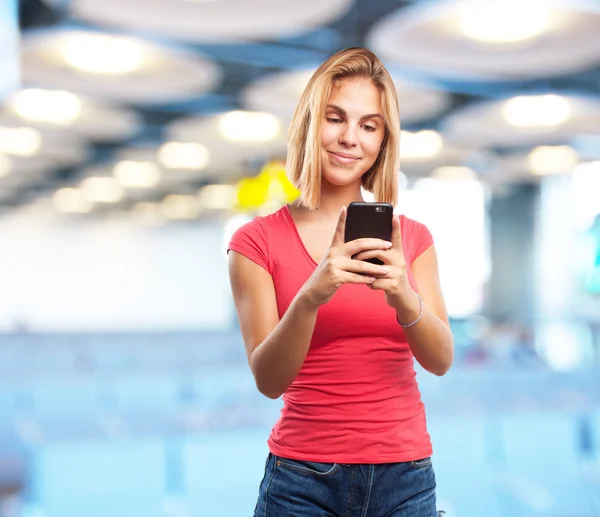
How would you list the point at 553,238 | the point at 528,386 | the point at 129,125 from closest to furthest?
the point at 528,386
the point at 129,125
the point at 553,238

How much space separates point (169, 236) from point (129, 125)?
18090mm

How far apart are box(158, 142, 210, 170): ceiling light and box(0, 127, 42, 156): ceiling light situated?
2.39m

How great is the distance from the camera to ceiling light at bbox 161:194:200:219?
23.4 m

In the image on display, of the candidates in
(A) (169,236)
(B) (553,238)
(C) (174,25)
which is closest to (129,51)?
(C) (174,25)

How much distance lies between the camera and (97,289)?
2908cm

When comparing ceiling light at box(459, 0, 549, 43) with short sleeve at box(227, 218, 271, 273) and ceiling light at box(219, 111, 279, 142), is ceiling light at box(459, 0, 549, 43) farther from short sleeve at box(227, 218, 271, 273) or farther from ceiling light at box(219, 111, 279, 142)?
ceiling light at box(219, 111, 279, 142)

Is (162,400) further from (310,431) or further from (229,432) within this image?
(310,431)

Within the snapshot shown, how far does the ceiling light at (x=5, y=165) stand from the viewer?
15470 mm

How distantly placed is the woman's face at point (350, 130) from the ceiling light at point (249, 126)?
10086 mm

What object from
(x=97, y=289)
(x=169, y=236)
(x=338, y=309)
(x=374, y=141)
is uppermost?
(x=169, y=236)

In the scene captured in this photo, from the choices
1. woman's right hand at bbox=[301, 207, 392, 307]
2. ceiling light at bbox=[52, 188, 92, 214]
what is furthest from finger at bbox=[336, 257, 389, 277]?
ceiling light at bbox=[52, 188, 92, 214]

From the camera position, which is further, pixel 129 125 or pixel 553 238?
pixel 553 238

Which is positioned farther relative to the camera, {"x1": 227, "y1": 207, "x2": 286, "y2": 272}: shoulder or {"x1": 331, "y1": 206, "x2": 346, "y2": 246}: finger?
{"x1": 227, "y1": 207, "x2": 286, "y2": 272}: shoulder

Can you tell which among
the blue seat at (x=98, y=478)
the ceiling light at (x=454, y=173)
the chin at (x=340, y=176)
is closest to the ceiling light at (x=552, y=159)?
the ceiling light at (x=454, y=173)
